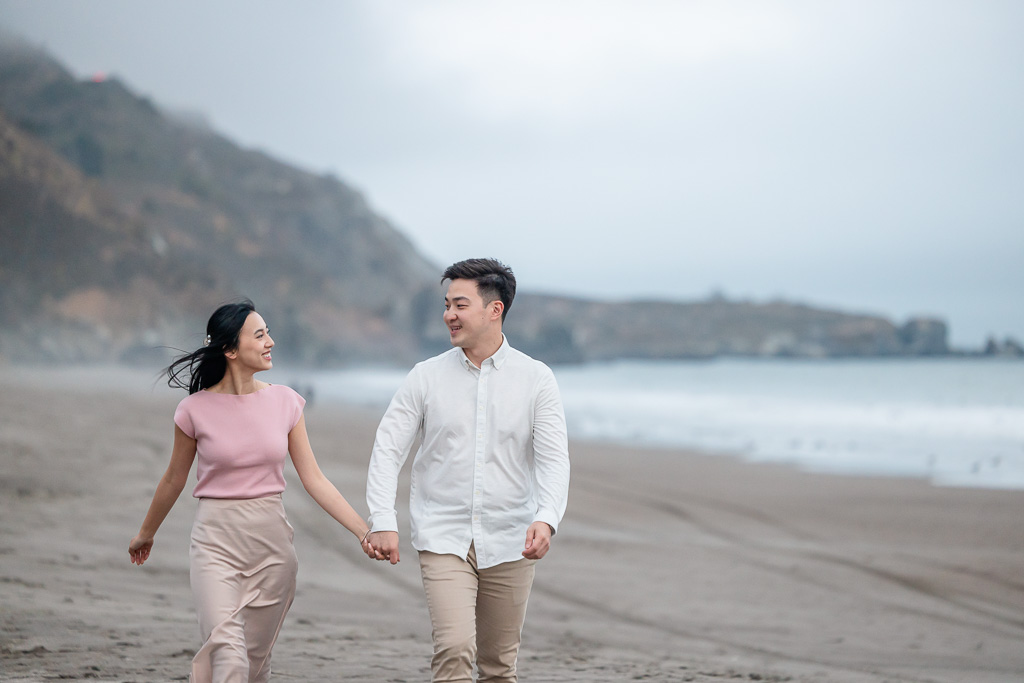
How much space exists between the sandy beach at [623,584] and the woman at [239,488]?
4.76ft

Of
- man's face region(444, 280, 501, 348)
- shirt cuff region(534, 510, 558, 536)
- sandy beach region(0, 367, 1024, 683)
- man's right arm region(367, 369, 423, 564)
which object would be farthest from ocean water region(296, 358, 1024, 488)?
man's right arm region(367, 369, 423, 564)

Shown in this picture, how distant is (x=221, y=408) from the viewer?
135 inches

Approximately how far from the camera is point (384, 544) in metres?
3.24

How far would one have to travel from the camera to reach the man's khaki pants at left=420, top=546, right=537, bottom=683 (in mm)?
3188

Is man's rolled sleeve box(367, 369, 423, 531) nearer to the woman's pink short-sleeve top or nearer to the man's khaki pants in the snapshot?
the man's khaki pants

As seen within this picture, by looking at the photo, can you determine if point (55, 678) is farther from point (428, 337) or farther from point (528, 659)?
point (428, 337)

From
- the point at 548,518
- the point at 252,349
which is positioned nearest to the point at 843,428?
the point at 548,518

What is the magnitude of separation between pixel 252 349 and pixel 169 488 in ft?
2.18

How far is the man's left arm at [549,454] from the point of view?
3373 mm

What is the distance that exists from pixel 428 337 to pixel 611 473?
89999mm

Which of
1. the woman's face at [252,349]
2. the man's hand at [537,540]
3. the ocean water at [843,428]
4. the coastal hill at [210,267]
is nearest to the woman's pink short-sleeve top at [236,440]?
the woman's face at [252,349]

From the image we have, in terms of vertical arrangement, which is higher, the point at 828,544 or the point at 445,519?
the point at 445,519

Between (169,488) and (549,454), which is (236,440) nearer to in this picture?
(169,488)

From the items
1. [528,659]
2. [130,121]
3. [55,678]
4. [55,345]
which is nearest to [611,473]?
[528,659]
